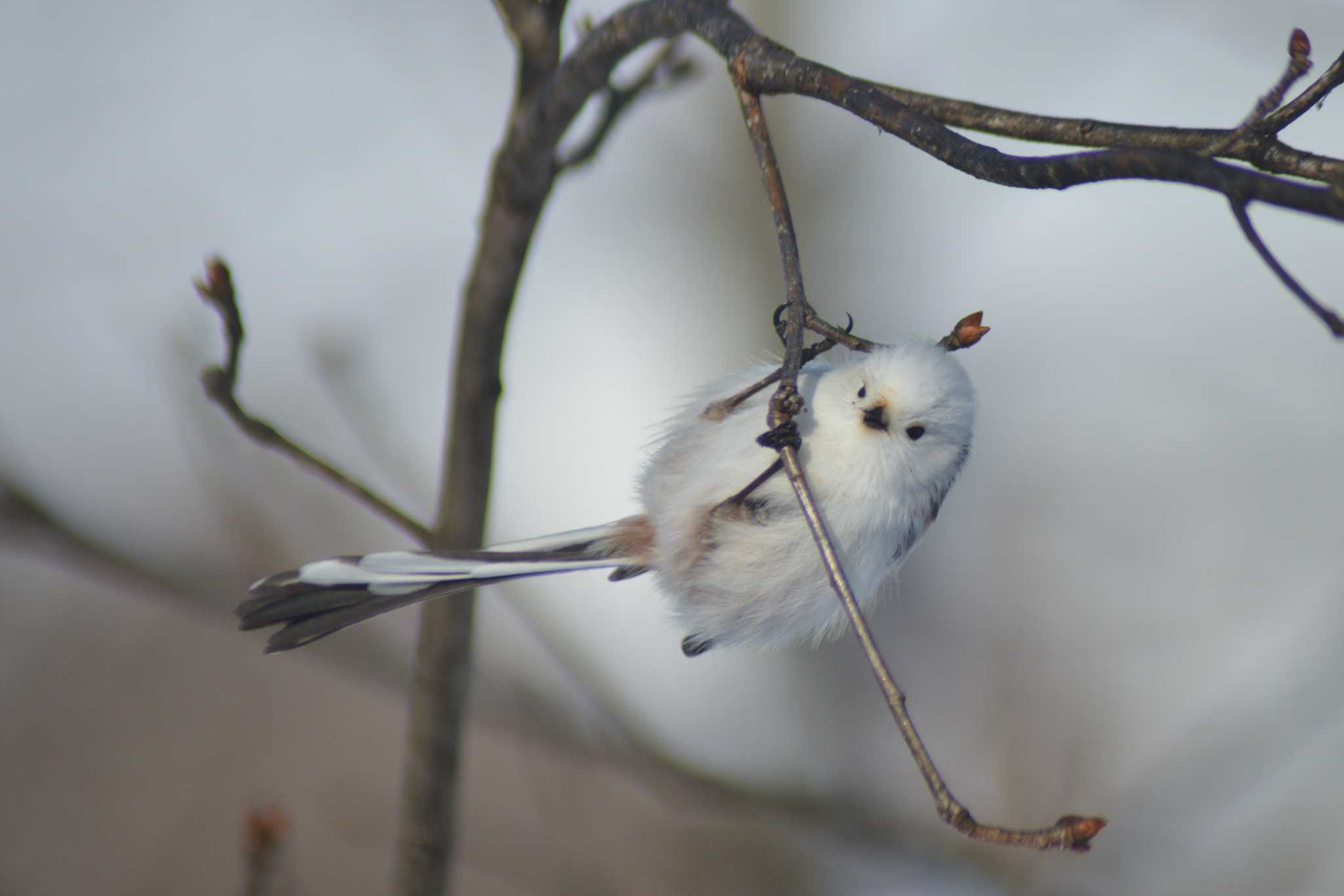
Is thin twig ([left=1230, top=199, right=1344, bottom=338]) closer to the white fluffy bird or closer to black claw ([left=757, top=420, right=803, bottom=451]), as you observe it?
black claw ([left=757, top=420, right=803, bottom=451])

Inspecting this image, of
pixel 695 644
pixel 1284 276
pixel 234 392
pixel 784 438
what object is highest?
pixel 234 392

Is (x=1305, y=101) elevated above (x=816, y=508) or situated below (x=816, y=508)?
above

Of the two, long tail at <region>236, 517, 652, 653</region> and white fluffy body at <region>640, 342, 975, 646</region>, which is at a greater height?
white fluffy body at <region>640, 342, 975, 646</region>

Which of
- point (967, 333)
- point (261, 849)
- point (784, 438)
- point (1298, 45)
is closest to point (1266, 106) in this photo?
point (1298, 45)

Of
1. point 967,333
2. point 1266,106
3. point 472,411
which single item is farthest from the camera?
point 472,411

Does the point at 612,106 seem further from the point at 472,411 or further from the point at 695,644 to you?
the point at 695,644

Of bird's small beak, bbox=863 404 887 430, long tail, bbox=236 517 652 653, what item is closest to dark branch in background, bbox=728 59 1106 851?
bird's small beak, bbox=863 404 887 430

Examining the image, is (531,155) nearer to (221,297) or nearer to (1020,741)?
(221,297)
